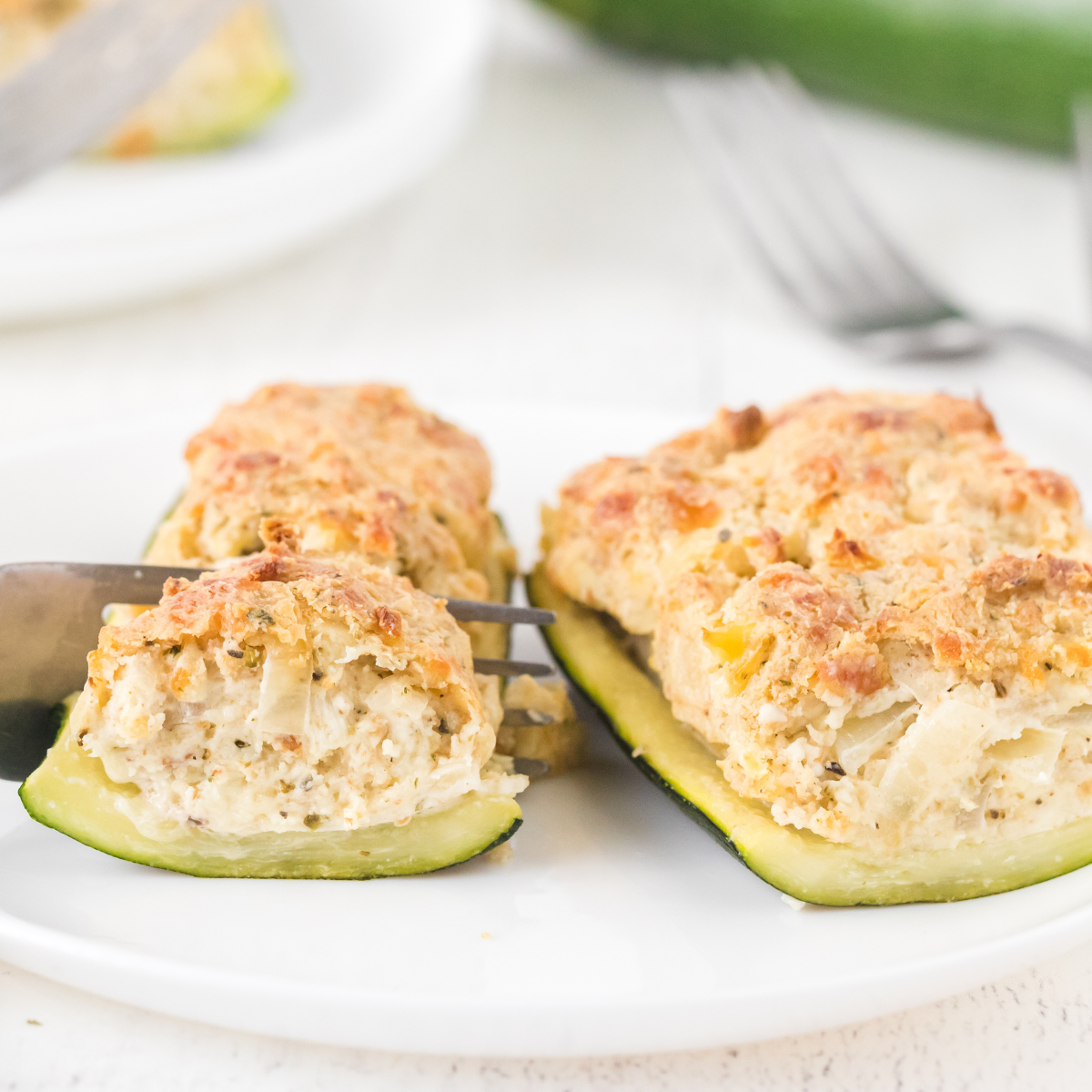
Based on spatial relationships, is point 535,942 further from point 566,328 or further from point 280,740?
point 566,328

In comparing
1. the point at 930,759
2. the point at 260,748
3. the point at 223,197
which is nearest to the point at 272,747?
the point at 260,748

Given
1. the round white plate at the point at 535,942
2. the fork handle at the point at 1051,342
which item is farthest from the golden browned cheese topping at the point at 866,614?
the fork handle at the point at 1051,342

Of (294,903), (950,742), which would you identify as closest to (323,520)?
(294,903)

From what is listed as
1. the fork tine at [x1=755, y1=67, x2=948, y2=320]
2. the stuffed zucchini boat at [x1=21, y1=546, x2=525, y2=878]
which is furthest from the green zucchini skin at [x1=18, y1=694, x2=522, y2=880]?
the fork tine at [x1=755, y1=67, x2=948, y2=320]

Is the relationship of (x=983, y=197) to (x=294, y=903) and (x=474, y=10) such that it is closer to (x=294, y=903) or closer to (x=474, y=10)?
(x=474, y=10)

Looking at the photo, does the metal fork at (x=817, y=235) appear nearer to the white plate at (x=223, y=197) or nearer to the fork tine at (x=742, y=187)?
the fork tine at (x=742, y=187)

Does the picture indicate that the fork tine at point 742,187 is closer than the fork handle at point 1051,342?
No

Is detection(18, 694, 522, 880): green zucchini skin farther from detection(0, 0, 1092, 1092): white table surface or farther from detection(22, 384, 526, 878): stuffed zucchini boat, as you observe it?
detection(0, 0, 1092, 1092): white table surface
